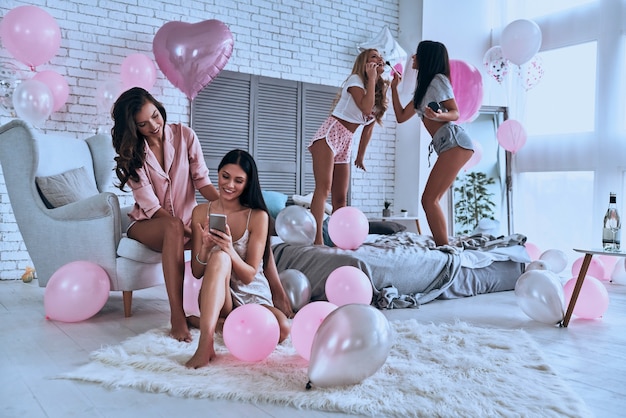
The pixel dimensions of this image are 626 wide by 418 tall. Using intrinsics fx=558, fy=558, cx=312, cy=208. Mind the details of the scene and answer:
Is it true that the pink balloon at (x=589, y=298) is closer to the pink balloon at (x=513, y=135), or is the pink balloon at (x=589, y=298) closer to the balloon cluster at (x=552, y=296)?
the balloon cluster at (x=552, y=296)

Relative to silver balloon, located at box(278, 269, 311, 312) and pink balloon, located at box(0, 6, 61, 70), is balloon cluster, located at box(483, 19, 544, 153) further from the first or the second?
pink balloon, located at box(0, 6, 61, 70)

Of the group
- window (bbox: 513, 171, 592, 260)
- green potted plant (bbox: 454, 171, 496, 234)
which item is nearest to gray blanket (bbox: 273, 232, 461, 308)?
window (bbox: 513, 171, 592, 260)

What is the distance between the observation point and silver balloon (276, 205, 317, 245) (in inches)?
135

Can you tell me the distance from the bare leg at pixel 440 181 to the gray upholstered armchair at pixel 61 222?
1873mm

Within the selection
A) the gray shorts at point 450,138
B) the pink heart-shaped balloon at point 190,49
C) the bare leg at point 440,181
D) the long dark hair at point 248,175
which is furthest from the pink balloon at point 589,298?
the pink heart-shaped balloon at point 190,49

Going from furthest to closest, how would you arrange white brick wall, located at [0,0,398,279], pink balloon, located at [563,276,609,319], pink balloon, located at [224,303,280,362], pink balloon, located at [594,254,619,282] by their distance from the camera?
1. pink balloon, located at [594,254,619,282]
2. white brick wall, located at [0,0,398,279]
3. pink balloon, located at [563,276,609,319]
4. pink balloon, located at [224,303,280,362]

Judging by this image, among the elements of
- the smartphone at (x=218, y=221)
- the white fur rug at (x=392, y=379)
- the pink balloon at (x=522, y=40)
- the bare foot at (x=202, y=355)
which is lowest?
the white fur rug at (x=392, y=379)

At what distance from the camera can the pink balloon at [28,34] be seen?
3.98 meters

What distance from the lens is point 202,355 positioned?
2002 millimetres

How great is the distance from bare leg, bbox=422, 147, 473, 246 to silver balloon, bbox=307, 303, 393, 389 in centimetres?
216

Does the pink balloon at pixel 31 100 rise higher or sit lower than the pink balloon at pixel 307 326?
higher

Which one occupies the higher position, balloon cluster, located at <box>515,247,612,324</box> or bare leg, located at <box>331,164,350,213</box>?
bare leg, located at <box>331,164,350,213</box>

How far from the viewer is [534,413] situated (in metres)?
1.61

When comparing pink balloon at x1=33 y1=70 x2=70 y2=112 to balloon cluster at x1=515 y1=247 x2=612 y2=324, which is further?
pink balloon at x1=33 y1=70 x2=70 y2=112
